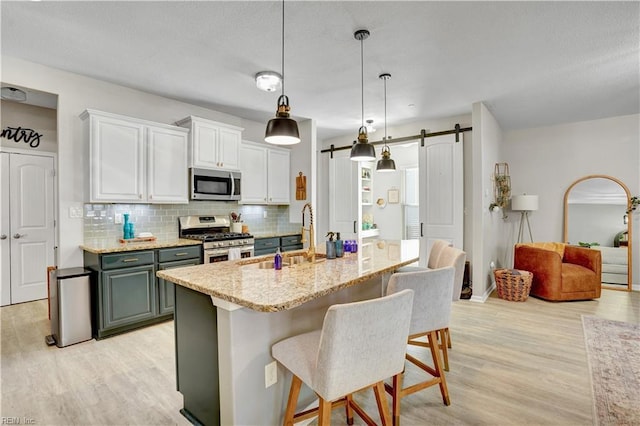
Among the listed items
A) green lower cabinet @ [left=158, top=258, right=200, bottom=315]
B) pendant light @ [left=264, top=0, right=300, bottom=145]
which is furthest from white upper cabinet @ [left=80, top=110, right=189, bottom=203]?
pendant light @ [left=264, top=0, right=300, bottom=145]

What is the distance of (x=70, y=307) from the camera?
9.80ft

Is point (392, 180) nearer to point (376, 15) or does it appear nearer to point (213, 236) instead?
point (213, 236)

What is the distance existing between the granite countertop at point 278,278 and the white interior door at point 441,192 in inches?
105

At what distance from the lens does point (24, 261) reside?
429cm

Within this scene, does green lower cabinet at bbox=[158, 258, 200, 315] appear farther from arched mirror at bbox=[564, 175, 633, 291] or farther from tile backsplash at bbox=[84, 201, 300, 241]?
arched mirror at bbox=[564, 175, 633, 291]

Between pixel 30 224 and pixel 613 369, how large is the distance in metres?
6.45

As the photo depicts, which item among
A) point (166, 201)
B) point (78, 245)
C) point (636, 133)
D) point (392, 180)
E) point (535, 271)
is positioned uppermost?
point (636, 133)

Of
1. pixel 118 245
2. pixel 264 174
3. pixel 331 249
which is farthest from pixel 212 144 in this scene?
pixel 331 249

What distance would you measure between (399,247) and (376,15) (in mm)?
1887

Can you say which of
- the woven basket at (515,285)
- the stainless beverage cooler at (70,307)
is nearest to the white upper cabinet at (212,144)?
the stainless beverage cooler at (70,307)

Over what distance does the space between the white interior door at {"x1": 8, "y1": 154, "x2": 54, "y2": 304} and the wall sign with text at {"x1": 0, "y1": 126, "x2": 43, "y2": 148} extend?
18cm

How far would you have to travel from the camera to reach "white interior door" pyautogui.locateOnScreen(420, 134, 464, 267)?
15.8 ft

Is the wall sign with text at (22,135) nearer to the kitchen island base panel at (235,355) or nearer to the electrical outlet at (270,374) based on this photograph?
the kitchen island base panel at (235,355)

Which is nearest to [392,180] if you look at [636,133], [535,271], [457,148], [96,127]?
[457,148]
